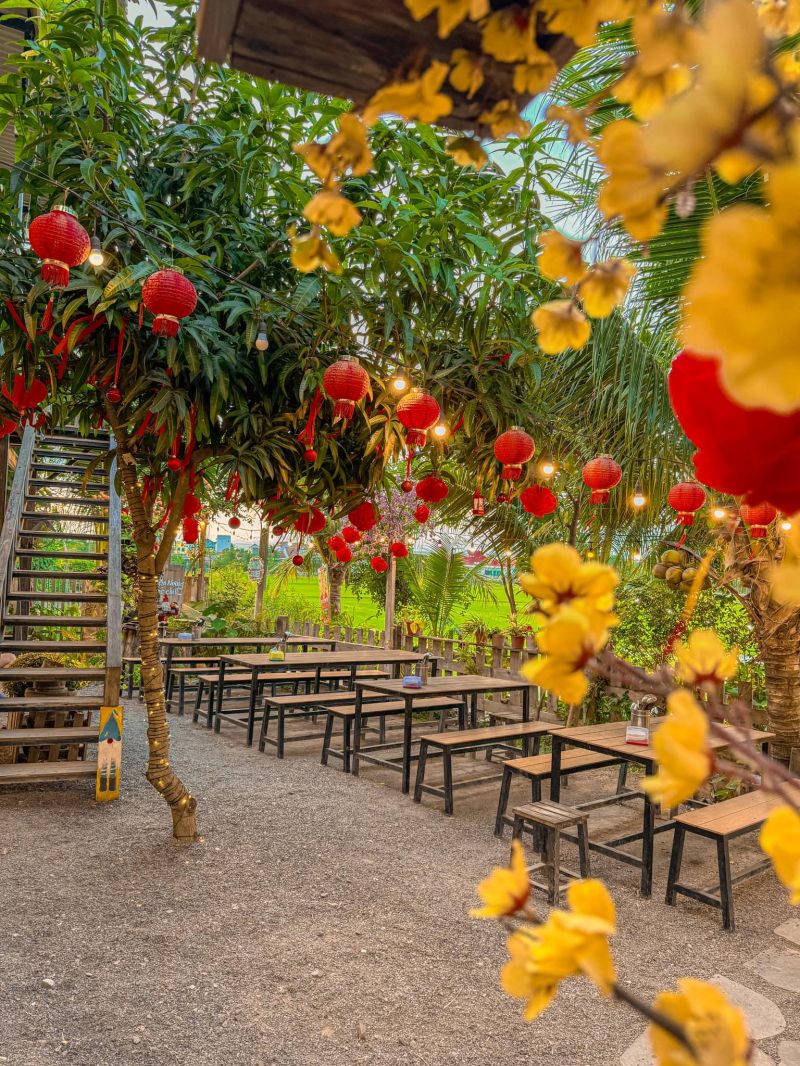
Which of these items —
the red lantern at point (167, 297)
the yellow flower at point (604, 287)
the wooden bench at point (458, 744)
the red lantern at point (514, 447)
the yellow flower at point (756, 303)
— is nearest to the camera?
the yellow flower at point (756, 303)

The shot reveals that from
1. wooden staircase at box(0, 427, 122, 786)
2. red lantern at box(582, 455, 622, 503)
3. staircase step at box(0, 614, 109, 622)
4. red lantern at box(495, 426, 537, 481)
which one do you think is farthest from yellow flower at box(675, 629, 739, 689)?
staircase step at box(0, 614, 109, 622)

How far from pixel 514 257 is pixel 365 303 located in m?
0.68

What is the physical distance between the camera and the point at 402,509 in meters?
10.8

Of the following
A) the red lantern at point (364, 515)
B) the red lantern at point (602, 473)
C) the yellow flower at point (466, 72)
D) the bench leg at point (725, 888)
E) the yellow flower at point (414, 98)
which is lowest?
the bench leg at point (725, 888)

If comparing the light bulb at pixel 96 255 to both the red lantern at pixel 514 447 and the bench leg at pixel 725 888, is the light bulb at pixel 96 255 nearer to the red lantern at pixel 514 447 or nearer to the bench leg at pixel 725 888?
the red lantern at pixel 514 447

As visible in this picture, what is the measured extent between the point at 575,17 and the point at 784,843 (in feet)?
1.32

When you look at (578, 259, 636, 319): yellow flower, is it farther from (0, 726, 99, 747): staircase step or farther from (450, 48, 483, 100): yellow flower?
(0, 726, 99, 747): staircase step

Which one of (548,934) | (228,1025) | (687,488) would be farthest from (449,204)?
(228,1025)

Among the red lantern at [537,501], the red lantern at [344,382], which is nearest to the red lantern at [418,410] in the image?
the red lantern at [344,382]

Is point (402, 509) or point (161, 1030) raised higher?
point (402, 509)

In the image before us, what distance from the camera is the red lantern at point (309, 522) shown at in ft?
13.4

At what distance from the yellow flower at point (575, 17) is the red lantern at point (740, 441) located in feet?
0.59

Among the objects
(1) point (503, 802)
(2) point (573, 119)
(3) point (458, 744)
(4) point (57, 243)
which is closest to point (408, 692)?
(3) point (458, 744)

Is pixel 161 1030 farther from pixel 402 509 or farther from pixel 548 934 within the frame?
pixel 402 509
